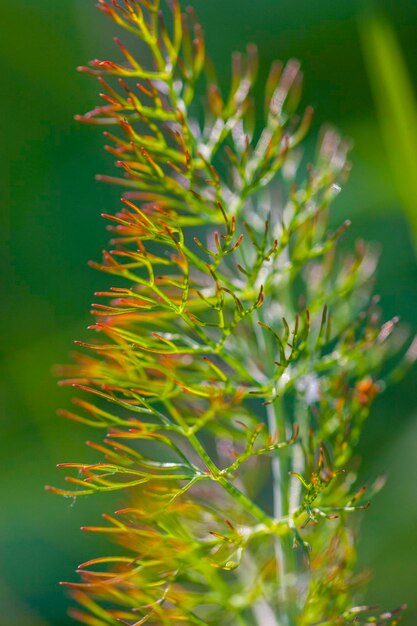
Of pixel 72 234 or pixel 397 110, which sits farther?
pixel 72 234

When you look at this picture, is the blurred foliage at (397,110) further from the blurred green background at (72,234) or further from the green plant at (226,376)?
the blurred green background at (72,234)

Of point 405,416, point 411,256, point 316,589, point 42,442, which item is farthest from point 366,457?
point 316,589

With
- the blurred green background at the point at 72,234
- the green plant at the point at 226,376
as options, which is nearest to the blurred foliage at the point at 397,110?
the green plant at the point at 226,376

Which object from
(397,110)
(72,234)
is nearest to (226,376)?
(397,110)

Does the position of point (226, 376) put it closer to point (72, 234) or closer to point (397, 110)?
point (397, 110)

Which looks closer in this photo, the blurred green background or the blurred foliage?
the blurred foliage

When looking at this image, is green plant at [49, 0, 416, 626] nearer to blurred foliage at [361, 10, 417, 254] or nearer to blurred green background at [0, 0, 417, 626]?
blurred foliage at [361, 10, 417, 254]

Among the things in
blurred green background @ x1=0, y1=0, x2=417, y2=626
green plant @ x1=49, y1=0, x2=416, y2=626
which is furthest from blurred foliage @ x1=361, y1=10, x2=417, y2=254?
blurred green background @ x1=0, y1=0, x2=417, y2=626

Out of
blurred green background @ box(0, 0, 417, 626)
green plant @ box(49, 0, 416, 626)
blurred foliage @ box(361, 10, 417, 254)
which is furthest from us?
blurred green background @ box(0, 0, 417, 626)
